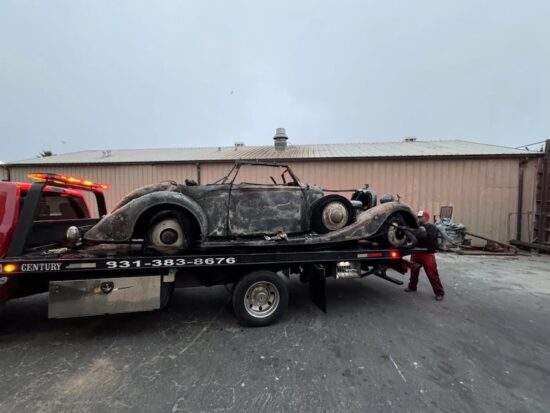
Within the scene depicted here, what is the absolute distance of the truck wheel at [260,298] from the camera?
381 cm

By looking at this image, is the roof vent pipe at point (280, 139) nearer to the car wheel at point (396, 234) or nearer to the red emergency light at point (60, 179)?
the car wheel at point (396, 234)

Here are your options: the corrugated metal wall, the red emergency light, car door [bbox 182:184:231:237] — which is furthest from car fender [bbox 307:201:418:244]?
the corrugated metal wall

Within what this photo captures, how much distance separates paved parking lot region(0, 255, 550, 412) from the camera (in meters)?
2.46

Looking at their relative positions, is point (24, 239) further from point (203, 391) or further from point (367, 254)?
point (367, 254)

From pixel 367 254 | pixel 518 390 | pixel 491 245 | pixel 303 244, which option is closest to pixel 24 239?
pixel 303 244

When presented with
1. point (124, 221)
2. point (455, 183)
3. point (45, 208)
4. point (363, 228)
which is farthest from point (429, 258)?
point (455, 183)

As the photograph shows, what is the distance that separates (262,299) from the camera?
403 cm

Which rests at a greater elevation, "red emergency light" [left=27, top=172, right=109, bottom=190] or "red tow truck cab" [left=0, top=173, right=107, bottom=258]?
"red emergency light" [left=27, top=172, right=109, bottom=190]

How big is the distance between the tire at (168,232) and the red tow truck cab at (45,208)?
4.27 feet

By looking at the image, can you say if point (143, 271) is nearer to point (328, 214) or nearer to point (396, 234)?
point (328, 214)

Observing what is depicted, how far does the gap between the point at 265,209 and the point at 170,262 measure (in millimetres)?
1547

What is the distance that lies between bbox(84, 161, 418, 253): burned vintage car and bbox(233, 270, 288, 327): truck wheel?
50cm

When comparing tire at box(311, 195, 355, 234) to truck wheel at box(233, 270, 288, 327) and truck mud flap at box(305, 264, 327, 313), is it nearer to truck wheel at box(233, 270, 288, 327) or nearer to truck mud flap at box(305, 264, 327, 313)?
truck mud flap at box(305, 264, 327, 313)

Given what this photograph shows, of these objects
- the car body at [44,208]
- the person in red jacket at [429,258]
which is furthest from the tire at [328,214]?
the car body at [44,208]
